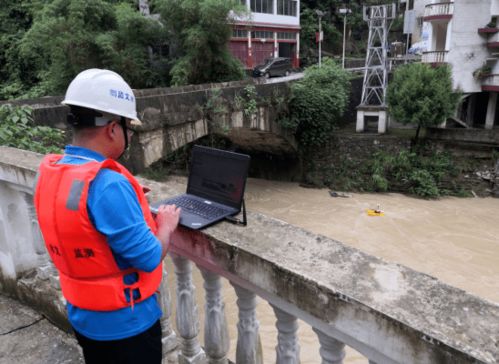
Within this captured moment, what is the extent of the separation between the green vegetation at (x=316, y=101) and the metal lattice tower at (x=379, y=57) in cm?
205

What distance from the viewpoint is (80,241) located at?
1.20 metres

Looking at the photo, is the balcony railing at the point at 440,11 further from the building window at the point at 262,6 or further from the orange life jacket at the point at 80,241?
the orange life jacket at the point at 80,241

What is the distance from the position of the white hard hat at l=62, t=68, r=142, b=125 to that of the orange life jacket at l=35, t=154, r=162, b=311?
171 millimetres

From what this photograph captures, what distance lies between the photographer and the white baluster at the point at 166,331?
6.00 ft

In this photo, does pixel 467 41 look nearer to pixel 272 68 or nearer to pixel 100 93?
pixel 272 68

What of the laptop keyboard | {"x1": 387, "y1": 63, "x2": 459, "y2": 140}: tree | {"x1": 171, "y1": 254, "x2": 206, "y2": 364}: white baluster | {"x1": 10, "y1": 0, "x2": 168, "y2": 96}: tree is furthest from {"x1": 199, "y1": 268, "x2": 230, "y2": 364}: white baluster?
{"x1": 10, "y1": 0, "x2": 168, "y2": 96}: tree

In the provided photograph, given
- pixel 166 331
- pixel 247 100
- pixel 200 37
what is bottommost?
pixel 166 331

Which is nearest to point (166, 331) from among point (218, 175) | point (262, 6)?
point (218, 175)

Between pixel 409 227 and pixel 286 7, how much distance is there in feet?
65.2

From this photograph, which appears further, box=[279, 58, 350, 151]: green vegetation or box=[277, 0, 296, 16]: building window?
box=[277, 0, 296, 16]: building window

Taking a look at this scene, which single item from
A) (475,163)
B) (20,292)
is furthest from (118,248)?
(475,163)

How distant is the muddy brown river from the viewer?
9.03 meters

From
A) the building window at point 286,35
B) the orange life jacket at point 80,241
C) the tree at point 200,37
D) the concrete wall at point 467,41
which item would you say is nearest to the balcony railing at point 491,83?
the concrete wall at point 467,41

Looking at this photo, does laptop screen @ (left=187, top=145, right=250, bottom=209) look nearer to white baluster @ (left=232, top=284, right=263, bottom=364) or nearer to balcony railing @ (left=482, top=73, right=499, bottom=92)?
white baluster @ (left=232, top=284, right=263, bottom=364)
